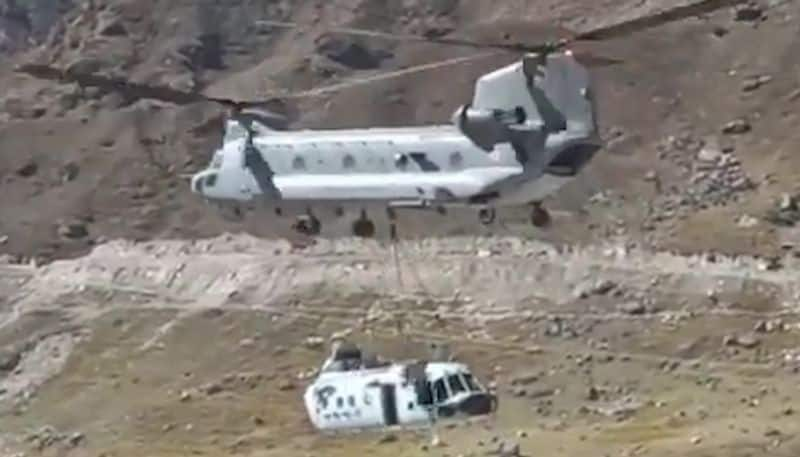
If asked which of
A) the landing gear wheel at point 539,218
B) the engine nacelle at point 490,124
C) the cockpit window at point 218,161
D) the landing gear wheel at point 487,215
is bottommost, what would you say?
the landing gear wheel at point 487,215

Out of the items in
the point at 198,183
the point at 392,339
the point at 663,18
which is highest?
the point at 663,18

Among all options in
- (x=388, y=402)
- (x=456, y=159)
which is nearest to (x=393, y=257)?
(x=388, y=402)

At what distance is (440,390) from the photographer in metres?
60.8

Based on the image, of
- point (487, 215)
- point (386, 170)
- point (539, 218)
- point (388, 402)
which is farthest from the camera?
point (388, 402)

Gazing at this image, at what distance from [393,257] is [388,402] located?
1636 inches

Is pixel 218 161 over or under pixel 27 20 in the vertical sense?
under

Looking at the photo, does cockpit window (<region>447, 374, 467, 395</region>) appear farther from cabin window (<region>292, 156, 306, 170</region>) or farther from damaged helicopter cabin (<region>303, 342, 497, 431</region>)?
cabin window (<region>292, 156, 306, 170</region>)

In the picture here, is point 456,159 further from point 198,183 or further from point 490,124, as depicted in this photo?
point 198,183

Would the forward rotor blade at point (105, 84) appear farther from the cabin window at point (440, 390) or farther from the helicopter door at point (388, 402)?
the cabin window at point (440, 390)

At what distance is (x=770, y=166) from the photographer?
108750 mm

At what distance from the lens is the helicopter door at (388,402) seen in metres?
60.8

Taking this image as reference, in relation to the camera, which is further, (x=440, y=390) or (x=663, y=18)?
(x=440, y=390)

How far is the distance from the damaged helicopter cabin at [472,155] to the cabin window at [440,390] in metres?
7.17

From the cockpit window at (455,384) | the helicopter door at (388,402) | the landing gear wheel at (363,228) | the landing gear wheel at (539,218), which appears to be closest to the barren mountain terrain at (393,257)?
the cockpit window at (455,384)
